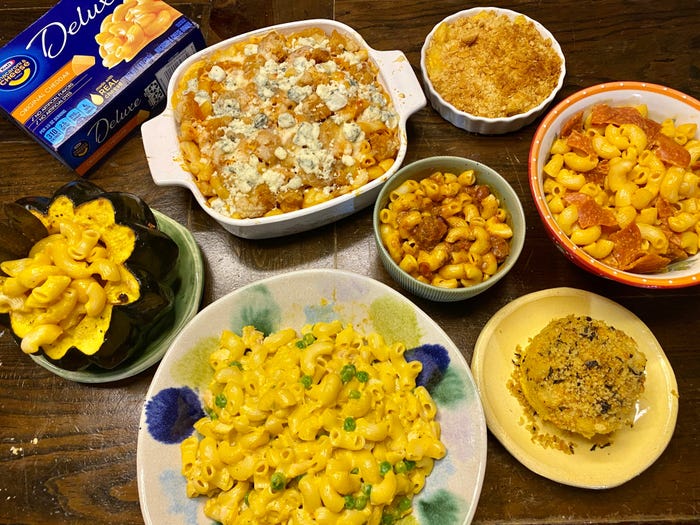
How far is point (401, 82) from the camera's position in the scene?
4.91 ft

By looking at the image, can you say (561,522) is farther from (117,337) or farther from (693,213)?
(117,337)

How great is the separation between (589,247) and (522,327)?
0.87ft

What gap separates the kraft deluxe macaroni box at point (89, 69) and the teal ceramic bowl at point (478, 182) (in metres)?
0.76

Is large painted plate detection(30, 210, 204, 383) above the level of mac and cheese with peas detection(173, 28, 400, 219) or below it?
below

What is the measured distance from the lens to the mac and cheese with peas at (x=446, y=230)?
4.38ft

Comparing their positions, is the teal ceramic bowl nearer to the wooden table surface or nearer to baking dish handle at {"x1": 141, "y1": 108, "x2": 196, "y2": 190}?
the wooden table surface

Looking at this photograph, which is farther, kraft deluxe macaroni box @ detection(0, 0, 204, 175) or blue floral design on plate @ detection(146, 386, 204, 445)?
kraft deluxe macaroni box @ detection(0, 0, 204, 175)

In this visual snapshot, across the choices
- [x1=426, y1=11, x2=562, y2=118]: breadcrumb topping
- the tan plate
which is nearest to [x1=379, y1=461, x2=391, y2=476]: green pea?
the tan plate

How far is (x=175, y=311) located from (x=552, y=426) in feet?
3.27

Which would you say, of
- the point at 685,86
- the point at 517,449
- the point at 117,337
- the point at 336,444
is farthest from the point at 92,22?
the point at 685,86

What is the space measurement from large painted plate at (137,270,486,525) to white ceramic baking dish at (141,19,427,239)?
0.53ft

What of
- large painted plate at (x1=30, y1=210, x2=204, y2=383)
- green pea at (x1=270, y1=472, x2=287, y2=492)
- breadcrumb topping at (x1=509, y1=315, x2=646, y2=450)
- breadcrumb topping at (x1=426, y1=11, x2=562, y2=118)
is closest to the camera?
green pea at (x1=270, y1=472, x2=287, y2=492)

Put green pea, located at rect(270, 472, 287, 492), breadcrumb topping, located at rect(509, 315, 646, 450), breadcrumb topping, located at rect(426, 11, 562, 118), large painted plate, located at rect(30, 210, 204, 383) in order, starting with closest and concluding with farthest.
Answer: green pea, located at rect(270, 472, 287, 492) < breadcrumb topping, located at rect(509, 315, 646, 450) < large painted plate, located at rect(30, 210, 204, 383) < breadcrumb topping, located at rect(426, 11, 562, 118)

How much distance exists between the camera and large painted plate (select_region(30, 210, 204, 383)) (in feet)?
4.46
